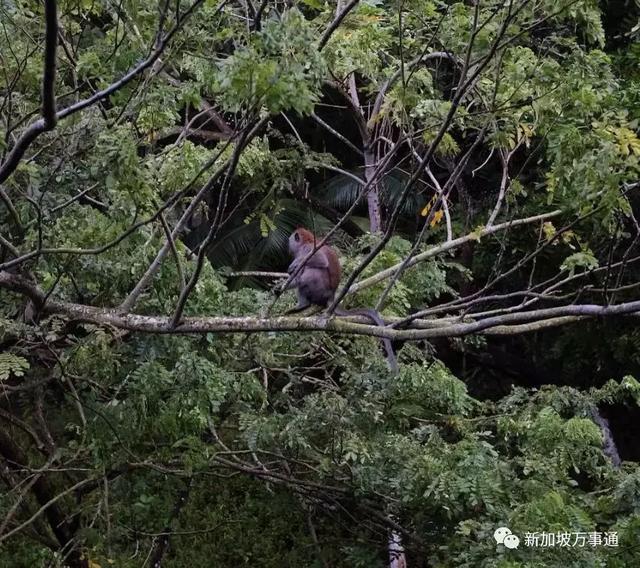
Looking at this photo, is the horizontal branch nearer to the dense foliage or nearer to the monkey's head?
the dense foliage

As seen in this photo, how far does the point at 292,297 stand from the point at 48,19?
14.0 ft

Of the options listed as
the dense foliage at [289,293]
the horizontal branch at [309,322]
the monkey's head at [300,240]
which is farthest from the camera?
the monkey's head at [300,240]

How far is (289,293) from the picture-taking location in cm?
656

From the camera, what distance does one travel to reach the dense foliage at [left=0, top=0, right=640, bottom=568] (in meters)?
3.52

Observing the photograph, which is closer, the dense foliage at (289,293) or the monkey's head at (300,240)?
the dense foliage at (289,293)

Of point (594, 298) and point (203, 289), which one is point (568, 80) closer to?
point (203, 289)

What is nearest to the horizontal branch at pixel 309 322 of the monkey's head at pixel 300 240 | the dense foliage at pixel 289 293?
the dense foliage at pixel 289 293

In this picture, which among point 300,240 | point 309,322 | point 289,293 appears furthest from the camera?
point 300,240

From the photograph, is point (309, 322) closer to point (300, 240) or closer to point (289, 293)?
point (289, 293)

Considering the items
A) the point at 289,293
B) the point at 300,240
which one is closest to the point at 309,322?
the point at 289,293

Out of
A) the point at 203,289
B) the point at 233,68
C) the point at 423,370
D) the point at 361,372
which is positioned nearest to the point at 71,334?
the point at 203,289

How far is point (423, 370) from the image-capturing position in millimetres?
5738

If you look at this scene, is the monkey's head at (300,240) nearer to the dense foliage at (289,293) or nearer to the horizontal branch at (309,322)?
the dense foliage at (289,293)

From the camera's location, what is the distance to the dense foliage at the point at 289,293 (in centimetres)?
352
